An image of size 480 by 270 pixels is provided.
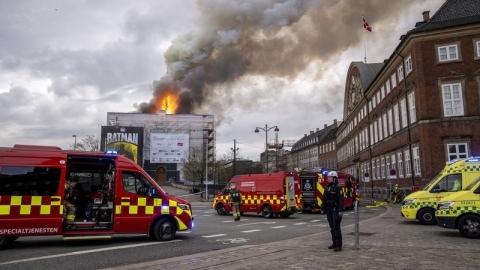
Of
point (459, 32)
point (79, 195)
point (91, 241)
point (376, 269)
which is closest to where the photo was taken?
point (376, 269)

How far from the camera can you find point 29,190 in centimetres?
979

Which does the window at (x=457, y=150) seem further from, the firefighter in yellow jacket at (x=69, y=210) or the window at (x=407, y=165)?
the firefighter in yellow jacket at (x=69, y=210)

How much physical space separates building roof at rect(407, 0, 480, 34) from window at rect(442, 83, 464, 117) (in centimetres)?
442

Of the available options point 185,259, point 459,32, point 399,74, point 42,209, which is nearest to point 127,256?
point 185,259

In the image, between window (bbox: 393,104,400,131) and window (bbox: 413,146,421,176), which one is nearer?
window (bbox: 413,146,421,176)

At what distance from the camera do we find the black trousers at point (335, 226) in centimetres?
857

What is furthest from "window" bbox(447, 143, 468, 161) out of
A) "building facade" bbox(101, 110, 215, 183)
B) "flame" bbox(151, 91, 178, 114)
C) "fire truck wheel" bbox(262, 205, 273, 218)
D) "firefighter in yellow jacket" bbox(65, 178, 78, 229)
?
"flame" bbox(151, 91, 178, 114)

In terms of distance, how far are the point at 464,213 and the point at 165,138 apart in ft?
234

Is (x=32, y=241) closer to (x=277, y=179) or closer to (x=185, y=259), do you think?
(x=185, y=259)

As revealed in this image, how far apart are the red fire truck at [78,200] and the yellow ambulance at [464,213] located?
289 inches

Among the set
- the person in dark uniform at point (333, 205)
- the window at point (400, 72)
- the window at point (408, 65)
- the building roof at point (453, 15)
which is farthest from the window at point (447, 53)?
the person in dark uniform at point (333, 205)

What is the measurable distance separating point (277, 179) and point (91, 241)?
10.9 meters

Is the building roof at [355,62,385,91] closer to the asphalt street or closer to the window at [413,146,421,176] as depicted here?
the window at [413,146,421,176]

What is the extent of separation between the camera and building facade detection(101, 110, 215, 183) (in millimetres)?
78062
